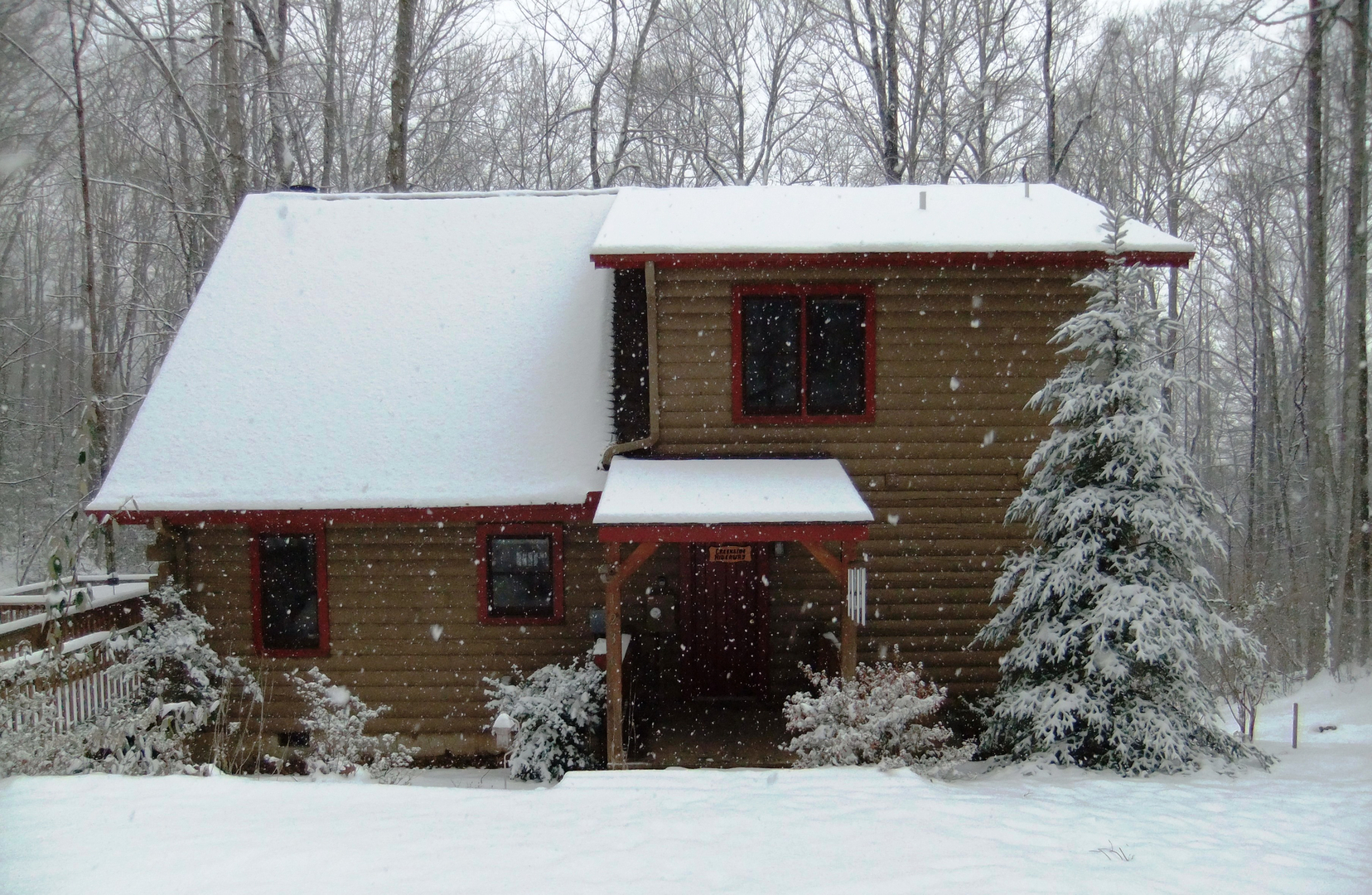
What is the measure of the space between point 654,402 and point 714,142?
1695 cm

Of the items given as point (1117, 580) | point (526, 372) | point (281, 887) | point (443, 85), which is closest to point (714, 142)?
point (443, 85)

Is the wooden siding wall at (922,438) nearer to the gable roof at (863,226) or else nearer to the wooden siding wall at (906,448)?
the wooden siding wall at (906,448)

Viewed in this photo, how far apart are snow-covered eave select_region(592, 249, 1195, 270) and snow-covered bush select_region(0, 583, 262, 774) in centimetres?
588

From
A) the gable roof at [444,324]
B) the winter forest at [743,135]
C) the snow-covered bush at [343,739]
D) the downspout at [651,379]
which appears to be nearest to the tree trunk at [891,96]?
the winter forest at [743,135]

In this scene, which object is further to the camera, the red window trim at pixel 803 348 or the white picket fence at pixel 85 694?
the red window trim at pixel 803 348

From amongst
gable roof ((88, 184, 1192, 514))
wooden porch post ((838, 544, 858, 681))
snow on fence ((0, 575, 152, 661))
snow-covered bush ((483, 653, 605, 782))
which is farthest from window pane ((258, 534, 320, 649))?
wooden porch post ((838, 544, 858, 681))

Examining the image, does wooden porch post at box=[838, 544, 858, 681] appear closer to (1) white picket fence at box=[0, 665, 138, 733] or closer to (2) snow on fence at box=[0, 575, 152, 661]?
(2) snow on fence at box=[0, 575, 152, 661]

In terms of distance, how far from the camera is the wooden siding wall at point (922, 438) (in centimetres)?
939

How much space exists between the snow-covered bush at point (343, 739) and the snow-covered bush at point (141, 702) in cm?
62

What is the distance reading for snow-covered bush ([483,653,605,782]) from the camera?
8.43 m

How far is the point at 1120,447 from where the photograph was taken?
727 centimetres

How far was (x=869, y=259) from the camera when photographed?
359 inches

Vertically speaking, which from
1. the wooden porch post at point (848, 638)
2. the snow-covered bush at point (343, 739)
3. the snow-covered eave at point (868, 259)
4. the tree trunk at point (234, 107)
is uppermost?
the tree trunk at point (234, 107)

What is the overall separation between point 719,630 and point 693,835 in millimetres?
5048
